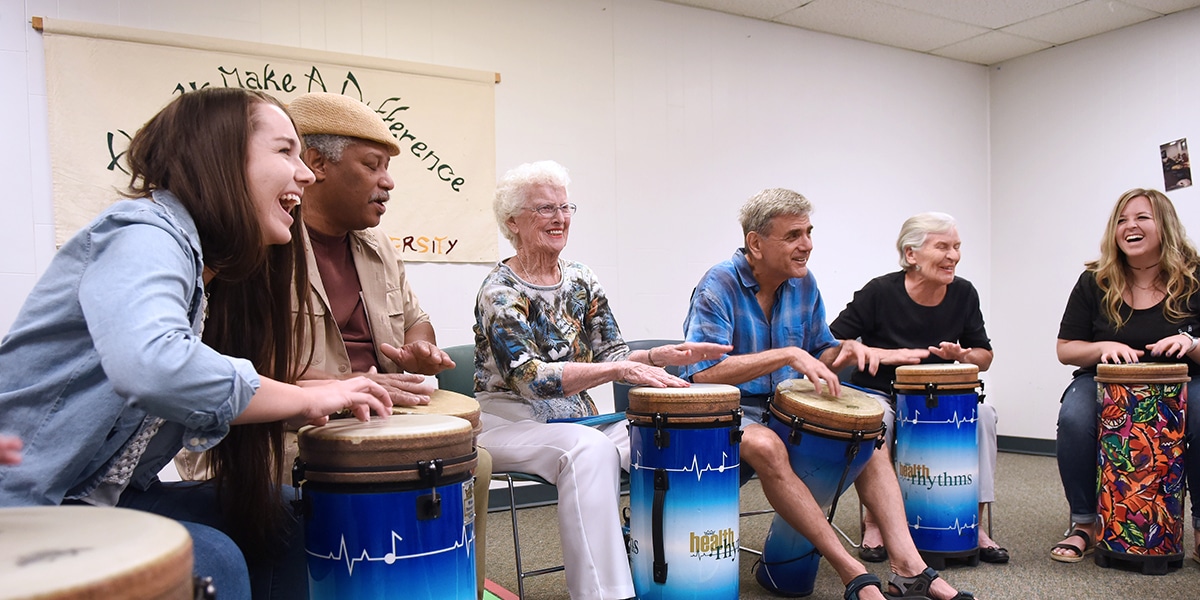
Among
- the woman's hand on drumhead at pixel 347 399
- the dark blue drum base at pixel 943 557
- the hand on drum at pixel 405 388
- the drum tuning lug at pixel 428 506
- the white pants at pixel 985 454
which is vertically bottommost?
the dark blue drum base at pixel 943 557

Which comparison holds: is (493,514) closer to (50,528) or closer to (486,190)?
(486,190)

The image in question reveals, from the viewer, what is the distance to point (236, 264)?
1.56 m

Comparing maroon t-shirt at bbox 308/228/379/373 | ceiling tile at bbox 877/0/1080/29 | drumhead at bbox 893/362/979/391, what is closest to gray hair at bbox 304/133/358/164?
maroon t-shirt at bbox 308/228/379/373

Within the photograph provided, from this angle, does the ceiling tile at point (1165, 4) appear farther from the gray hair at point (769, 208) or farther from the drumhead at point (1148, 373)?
the gray hair at point (769, 208)

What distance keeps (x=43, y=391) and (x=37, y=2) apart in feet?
9.63

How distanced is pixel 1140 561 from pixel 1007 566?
44 centimetres

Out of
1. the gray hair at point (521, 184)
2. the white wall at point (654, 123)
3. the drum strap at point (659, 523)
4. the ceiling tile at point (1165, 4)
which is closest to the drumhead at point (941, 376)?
the drum strap at point (659, 523)

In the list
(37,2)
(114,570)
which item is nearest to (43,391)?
(114,570)

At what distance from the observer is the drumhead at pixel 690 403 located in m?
2.40

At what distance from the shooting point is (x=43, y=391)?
1.28m

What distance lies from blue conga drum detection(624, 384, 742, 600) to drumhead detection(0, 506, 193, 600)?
1.58 meters

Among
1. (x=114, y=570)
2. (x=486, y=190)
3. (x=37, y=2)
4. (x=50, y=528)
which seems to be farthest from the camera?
(x=486, y=190)

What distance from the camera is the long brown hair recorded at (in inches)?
58.7

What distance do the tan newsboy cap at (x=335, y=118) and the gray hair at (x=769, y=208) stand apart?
136 centimetres
